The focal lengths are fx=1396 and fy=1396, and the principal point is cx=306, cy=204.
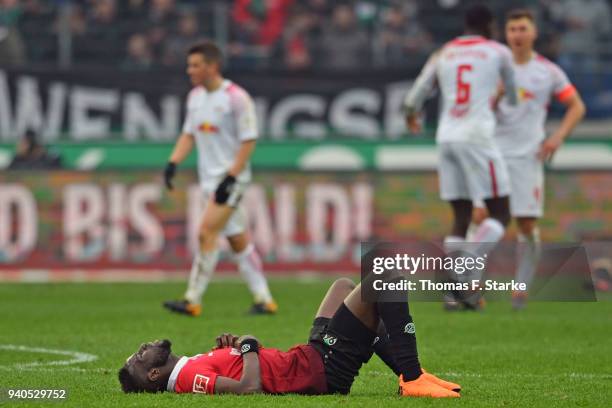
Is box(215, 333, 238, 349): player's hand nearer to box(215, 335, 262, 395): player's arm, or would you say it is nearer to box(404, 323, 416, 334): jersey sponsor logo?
box(215, 335, 262, 395): player's arm

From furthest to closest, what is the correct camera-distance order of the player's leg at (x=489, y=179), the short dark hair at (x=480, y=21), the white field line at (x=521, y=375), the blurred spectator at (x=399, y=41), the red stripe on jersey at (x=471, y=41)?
the blurred spectator at (x=399, y=41), the short dark hair at (x=480, y=21), the red stripe on jersey at (x=471, y=41), the player's leg at (x=489, y=179), the white field line at (x=521, y=375)

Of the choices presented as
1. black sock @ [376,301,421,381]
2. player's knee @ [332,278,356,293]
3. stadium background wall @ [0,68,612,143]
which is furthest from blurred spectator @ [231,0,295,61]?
black sock @ [376,301,421,381]

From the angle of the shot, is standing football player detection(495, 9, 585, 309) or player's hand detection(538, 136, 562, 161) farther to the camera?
standing football player detection(495, 9, 585, 309)

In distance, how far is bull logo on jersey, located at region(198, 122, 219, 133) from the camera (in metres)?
13.1

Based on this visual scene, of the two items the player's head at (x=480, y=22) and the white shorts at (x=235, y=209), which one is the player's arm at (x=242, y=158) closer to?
the white shorts at (x=235, y=209)

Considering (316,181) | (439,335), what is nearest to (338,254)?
(316,181)

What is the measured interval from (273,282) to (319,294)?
2.15m

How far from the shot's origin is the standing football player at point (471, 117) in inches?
489

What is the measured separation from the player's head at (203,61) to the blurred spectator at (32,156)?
7221 mm

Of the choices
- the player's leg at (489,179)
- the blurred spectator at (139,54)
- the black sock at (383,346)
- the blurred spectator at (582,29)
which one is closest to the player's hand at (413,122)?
the player's leg at (489,179)

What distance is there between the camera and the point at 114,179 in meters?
18.8

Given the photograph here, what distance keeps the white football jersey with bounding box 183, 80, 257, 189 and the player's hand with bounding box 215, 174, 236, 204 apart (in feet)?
0.94

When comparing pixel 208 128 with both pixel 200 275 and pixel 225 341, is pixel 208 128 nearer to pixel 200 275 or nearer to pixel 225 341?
pixel 200 275

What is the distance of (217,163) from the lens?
1318 cm
